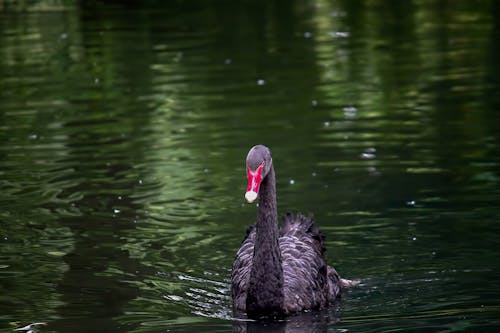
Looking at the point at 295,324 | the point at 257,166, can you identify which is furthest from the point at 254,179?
the point at 295,324

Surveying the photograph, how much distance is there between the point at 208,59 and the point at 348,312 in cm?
1226

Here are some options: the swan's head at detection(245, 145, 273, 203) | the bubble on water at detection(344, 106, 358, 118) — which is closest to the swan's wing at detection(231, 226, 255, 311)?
the swan's head at detection(245, 145, 273, 203)

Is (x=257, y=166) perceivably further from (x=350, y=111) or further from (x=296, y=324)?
(x=350, y=111)

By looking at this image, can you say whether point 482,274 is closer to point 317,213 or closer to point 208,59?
point 317,213

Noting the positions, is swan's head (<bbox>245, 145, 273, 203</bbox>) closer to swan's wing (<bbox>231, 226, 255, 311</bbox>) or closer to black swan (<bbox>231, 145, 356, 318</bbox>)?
black swan (<bbox>231, 145, 356, 318</bbox>)

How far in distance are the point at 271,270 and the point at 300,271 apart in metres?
0.39

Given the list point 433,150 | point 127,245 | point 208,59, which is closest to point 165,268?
point 127,245

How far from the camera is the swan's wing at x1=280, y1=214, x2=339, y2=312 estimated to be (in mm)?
7281

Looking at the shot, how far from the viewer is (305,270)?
7.45m

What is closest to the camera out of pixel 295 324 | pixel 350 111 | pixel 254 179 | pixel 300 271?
pixel 254 179

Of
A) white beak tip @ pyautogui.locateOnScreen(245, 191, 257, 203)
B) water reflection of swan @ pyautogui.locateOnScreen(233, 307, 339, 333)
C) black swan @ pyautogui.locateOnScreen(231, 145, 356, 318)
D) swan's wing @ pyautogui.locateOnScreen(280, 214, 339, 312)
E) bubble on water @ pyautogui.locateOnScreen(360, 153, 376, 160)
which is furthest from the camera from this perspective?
bubble on water @ pyautogui.locateOnScreen(360, 153, 376, 160)

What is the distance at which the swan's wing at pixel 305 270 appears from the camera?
728 centimetres

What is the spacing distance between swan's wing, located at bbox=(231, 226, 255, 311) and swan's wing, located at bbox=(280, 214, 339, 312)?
229 mm

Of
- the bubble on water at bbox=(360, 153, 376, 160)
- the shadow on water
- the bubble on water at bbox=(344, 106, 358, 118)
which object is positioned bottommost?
the bubble on water at bbox=(344, 106, 358, 118)
